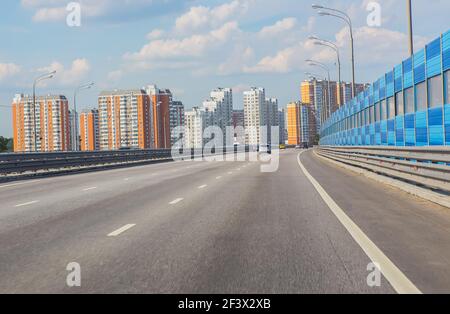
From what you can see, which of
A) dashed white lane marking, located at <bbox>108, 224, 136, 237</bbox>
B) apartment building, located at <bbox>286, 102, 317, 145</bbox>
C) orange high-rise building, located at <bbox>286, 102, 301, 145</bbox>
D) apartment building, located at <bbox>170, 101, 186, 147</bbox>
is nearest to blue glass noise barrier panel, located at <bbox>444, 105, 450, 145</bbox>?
dashed white lane marking, located at <bbox>108, 224, 136, 237</bbox>

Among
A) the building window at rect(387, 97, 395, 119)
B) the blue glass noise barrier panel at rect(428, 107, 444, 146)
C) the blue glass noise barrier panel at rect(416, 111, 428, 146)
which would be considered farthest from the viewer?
the building window at rect(387, 97, 395, 119)

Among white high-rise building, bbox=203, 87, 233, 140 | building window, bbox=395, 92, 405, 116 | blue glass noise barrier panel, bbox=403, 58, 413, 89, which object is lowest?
building window, bbox=395, 92, 405, 116

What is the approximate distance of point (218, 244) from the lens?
8.79 m

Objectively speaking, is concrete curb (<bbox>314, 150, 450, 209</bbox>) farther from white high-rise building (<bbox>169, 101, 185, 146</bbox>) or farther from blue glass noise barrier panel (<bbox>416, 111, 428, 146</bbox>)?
white high-rise building (<bbox>169, 101, 185, 146</bbox>)

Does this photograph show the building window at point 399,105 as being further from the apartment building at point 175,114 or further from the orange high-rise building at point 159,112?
the apartment building at point 175,114

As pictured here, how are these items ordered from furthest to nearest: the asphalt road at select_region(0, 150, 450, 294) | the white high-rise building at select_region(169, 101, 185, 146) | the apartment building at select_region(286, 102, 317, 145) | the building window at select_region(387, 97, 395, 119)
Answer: the apartment building at select_region(286, 102, 317, 145) → the white high-rise building at select_region(169, 101, 185, 146) → the building window at select_region(387, 97, 395, 119) → the asphalt road at select_region(0, 150, 450, 294)

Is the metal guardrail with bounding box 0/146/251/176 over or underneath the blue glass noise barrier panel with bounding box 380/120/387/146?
underneath

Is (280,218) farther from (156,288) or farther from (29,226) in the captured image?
(156,288)

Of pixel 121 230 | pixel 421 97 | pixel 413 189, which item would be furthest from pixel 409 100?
pixel 121 230

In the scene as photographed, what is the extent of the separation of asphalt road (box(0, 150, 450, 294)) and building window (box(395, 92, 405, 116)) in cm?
897

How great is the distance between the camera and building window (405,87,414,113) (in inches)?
892

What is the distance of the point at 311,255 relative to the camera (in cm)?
784

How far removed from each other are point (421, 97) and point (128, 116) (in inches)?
4230

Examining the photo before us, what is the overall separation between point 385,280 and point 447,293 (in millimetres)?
685
